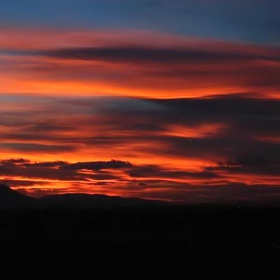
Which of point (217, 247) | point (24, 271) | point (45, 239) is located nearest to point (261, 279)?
point (24, 271)

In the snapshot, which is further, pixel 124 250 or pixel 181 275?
pixel 124 250

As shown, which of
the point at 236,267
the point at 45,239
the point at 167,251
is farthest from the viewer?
the point at 45,239

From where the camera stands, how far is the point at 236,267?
47.3 m

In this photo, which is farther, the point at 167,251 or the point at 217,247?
the point at 217,247

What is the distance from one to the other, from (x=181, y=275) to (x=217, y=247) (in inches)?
944

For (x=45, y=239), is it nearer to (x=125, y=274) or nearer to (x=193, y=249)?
(x=193, y=249)

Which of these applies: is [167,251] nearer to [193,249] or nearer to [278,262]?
[193,249]

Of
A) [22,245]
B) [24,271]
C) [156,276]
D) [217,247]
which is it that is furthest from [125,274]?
[22,245]

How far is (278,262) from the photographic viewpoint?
4931 cm

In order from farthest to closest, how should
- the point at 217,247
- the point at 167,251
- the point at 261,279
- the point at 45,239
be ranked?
the point at 45,239
the point at 217,247
the point at 167,251
the point at 261,279

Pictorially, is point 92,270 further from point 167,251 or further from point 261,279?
point 167,251

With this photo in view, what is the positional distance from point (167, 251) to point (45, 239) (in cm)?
2139

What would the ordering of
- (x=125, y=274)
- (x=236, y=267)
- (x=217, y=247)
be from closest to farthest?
(x=125, y=274) → (x=236, y=267) → (x=217, y=247)

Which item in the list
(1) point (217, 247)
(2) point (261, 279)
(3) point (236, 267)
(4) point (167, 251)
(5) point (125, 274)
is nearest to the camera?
(2) point (261, 279)
